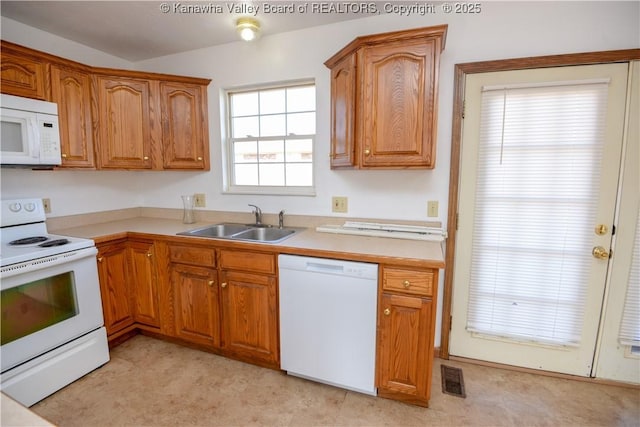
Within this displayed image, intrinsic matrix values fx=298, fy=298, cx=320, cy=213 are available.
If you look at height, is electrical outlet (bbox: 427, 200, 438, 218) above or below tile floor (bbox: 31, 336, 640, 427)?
above

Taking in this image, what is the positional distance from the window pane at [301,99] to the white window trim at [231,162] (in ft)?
0.15

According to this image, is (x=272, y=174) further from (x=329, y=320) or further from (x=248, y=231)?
(x=329, y=320)

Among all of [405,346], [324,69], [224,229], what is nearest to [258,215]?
[224,229]

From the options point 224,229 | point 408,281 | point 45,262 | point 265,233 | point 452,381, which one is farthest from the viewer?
point 224,229

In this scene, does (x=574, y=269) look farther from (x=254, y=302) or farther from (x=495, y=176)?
(x=254, y=302)

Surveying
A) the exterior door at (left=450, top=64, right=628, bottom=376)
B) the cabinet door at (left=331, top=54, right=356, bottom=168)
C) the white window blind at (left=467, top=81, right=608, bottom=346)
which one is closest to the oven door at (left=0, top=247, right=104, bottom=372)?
the cabinet door at (left=331, top=54, right=356, bottom=168)

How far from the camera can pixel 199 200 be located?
2.85 m

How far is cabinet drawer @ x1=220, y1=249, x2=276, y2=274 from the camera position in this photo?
1.92 meters

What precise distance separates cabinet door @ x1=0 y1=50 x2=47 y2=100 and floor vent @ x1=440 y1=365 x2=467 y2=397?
10.8 feet

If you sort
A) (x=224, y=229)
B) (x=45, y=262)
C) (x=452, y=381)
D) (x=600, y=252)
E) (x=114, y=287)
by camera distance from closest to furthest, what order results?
(x=45, y=262)
(x=600, y=252)
(x=452, y=381)
(x=114, y=287)
(x=224, y=229)

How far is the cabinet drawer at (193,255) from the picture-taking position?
2.09m

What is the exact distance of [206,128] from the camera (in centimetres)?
271

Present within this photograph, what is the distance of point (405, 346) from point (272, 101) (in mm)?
2170

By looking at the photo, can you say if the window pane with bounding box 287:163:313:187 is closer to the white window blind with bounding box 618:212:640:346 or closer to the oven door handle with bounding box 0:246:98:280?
the oven door handle with bounding box 0:246:98:280
